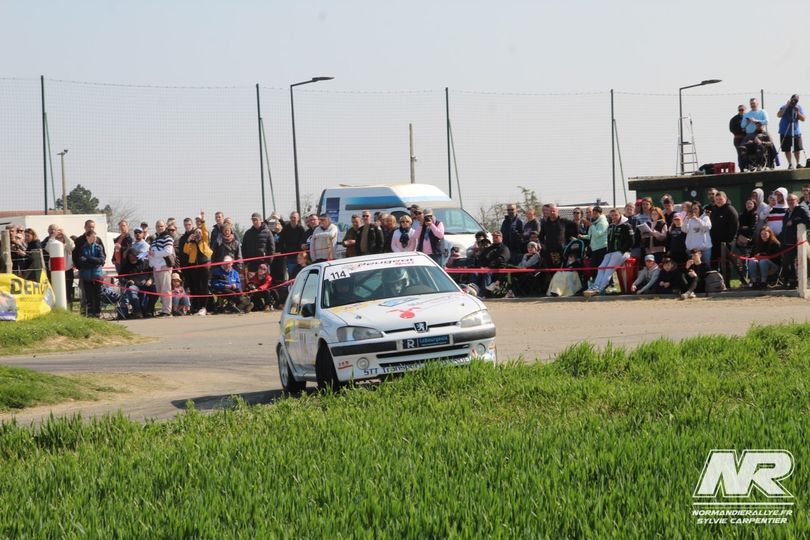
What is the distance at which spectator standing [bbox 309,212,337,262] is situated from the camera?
28.6 meters

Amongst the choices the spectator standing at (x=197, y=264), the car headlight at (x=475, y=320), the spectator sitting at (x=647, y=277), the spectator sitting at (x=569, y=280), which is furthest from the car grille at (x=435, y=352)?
the spectator standing at (x=197, y=264)

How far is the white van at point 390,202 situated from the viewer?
110ft

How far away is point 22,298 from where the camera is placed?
23.8 meters

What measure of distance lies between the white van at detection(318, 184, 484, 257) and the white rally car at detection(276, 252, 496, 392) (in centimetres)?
1762

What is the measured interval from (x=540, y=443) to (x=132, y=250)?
22120 mm

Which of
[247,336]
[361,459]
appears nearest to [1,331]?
[247,336]

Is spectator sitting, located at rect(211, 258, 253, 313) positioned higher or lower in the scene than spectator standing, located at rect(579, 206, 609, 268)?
lower

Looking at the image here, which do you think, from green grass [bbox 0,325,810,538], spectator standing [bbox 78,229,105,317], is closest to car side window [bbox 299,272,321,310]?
green grass [bbox 0,325,810,538]

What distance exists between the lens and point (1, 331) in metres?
22.1

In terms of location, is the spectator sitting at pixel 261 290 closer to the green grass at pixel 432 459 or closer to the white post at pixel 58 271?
the white post at pixel 58 271

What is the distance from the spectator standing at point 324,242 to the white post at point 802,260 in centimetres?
1019

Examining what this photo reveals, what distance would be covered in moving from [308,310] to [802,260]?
477 inches

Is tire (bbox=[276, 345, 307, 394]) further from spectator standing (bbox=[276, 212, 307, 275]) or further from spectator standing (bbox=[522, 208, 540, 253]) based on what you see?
spectator standing (bbox=[276, 212, 307, 275])

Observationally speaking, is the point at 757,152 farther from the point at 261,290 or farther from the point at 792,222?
the point at 261,290
